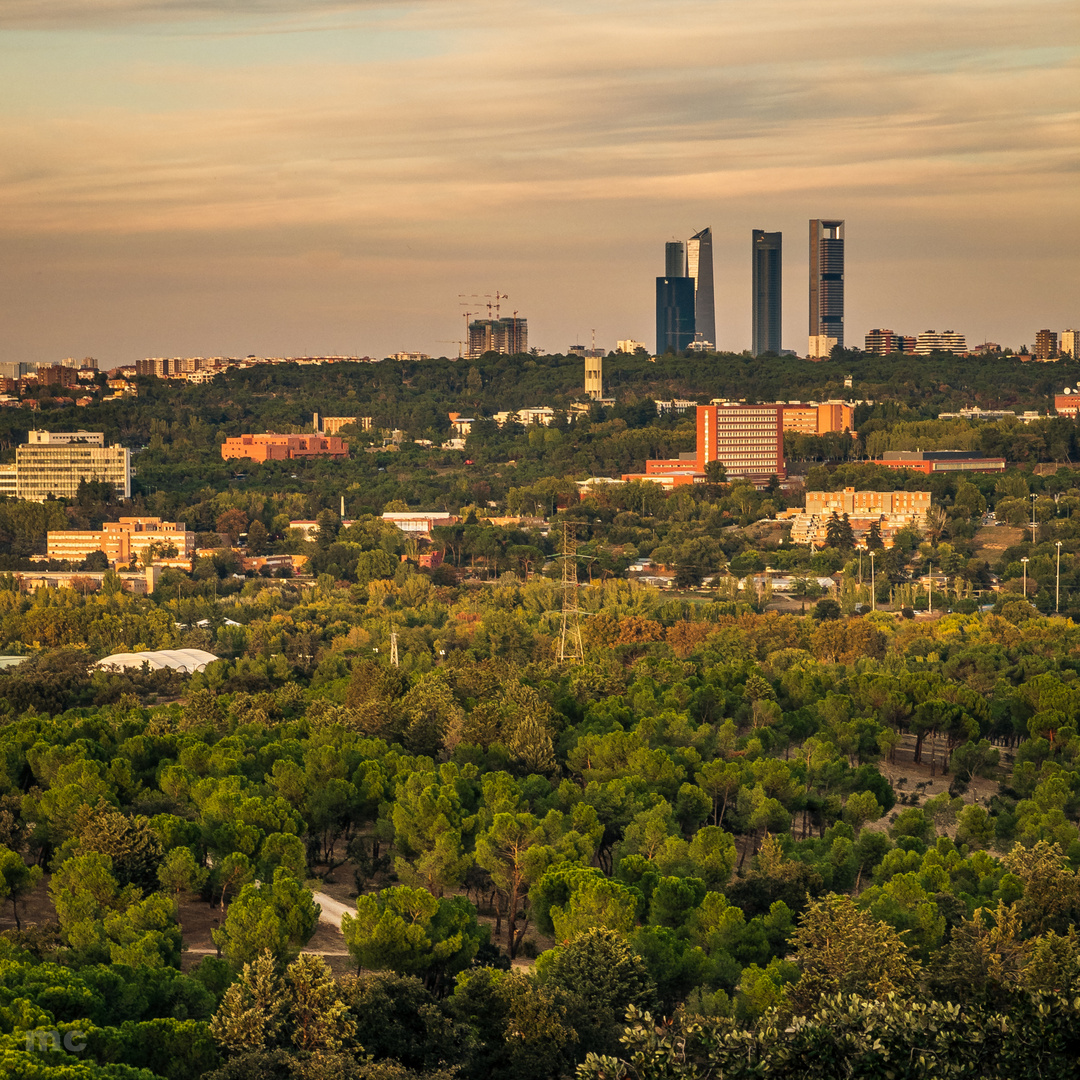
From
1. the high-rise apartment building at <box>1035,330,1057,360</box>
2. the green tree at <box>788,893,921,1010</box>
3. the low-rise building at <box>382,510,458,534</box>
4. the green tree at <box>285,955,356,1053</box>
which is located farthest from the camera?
the high-rise apartment building at <box>1035,330,1057,360</box>

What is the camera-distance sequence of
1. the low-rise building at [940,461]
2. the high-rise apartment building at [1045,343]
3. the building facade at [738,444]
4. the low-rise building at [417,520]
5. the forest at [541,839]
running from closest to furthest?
the forest at [541,839]
the low-rise building at [417,520]
the low-rise building at [940,461]
the building facade at [738,444]
the high-rise apartment building at [1045,343]

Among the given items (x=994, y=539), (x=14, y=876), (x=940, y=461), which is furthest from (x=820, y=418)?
(x=14, y=876)

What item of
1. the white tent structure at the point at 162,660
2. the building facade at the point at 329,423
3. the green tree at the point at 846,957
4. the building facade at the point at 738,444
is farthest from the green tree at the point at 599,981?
the building facade at the point at 329,423

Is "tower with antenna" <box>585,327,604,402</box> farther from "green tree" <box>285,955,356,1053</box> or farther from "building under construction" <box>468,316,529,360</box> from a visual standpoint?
"green tree" <box>285,955,356,1053</box>

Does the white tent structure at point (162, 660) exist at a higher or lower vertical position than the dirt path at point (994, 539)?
lower

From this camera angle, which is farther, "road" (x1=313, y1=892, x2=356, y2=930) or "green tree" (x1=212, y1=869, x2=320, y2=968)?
"road" (x1=313, y1=892, x2=356, y2=930)

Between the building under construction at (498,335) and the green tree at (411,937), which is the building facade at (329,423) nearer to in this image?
the building under construction at (498,335)

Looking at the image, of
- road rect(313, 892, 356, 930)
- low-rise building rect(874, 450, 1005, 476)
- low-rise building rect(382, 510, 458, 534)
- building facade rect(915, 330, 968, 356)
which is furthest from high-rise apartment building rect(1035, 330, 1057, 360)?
road rect(313, 892, 356, 930)
